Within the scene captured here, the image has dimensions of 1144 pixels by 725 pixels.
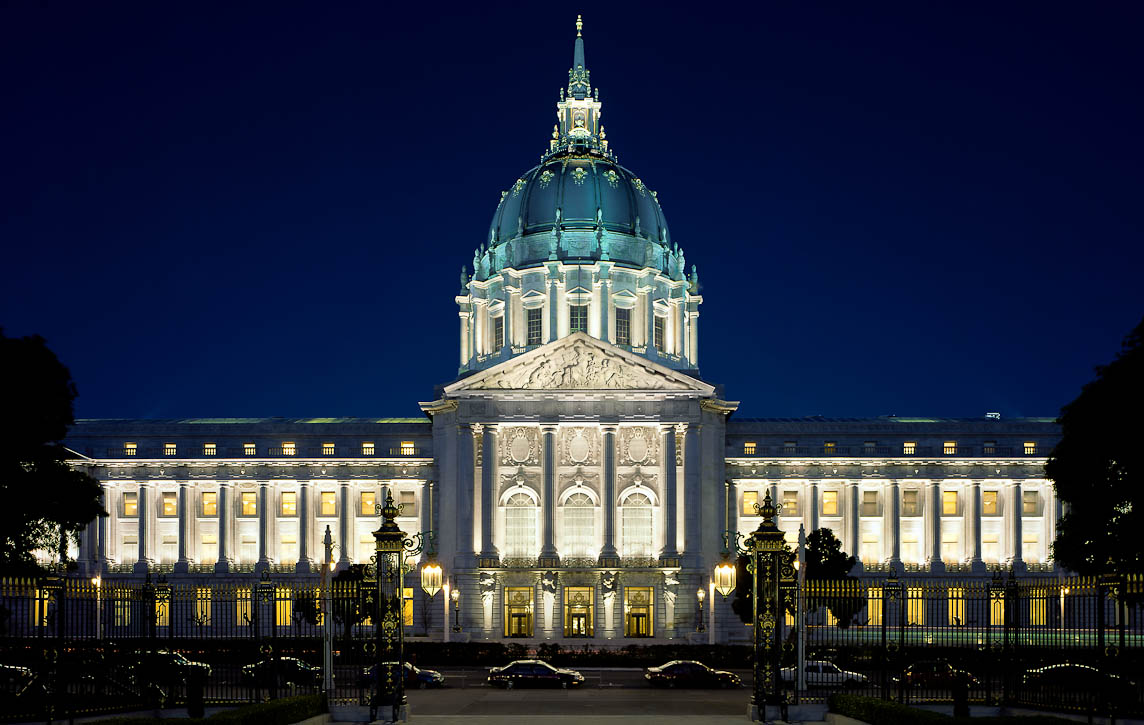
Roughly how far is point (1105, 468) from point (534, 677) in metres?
29.2

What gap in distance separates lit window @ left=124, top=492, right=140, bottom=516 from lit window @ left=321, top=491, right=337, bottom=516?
14.4 m

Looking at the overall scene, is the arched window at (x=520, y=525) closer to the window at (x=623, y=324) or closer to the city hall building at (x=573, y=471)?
the city hall building at (x=573, y=471)

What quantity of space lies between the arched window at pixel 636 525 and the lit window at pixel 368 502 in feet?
67.0

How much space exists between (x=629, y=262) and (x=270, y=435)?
33889 mm

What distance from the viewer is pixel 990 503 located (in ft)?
401

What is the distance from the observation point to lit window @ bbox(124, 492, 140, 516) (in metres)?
122

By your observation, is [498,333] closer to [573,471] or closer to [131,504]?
[573,471]

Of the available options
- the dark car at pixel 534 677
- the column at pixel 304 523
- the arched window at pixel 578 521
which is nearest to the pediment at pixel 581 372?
the arched window at pixel 578 521

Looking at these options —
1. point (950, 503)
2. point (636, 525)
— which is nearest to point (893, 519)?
point (950, 503)

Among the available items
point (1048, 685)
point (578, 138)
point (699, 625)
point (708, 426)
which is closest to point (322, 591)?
point (1048, 685)

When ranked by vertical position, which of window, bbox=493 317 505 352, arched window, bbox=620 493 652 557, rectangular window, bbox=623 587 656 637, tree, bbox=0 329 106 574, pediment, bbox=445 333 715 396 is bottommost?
rectangular window, bbox=623 587 656 637

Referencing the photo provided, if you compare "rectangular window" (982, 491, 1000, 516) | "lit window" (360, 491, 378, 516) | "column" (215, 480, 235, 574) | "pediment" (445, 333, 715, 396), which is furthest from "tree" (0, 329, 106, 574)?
"rectangular window" (982, 491, 1000, 516)

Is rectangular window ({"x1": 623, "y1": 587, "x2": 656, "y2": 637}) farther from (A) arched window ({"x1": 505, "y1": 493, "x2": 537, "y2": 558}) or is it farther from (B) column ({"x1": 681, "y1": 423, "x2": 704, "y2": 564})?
(A) arched window ({"x1": 505, "y1": 493, "x2": 537, "y2": 558})

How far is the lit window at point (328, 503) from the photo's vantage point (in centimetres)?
12150
